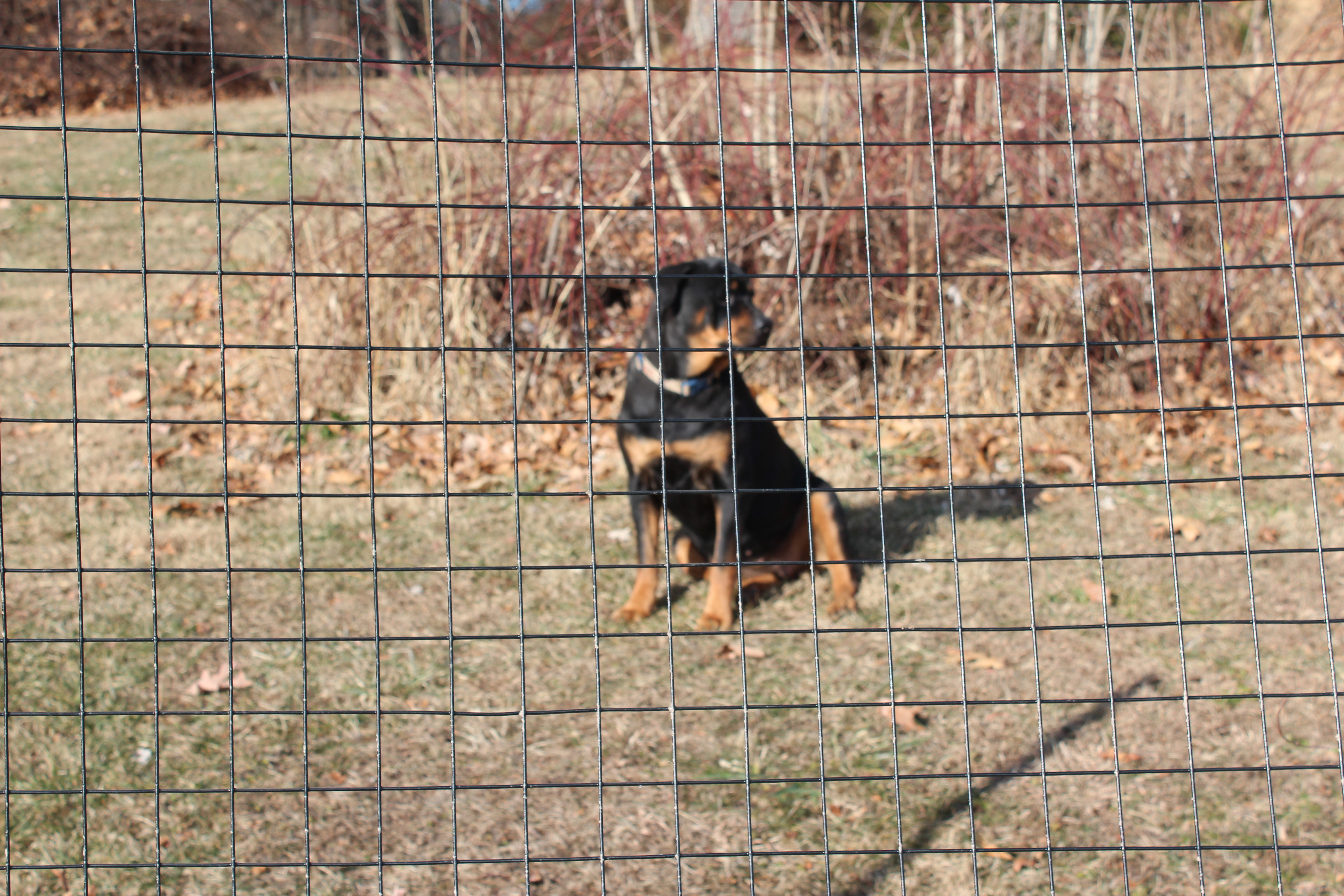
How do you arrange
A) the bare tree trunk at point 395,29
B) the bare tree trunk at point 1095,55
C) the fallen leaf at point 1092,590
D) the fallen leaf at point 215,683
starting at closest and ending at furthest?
1. the fallen leaf at point 215,683
2. the fallen leaf at point 1092,590
3. the bare tree trunk at point 395,29
4. the bare tree trunk at point 1095,55

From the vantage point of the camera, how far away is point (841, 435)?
19.7 ft

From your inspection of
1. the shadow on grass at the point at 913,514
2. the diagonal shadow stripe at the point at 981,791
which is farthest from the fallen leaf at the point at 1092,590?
the diagonal shadow stripe at the point at 981,791

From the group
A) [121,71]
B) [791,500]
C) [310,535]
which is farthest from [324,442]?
[121,71]

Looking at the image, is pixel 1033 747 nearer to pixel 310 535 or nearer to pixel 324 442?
pixel 310 535

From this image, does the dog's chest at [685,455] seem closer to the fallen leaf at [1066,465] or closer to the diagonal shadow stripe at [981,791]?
the diagonal shadow stripe at [981,791]

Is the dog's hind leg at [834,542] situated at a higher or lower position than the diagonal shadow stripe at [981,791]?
higher

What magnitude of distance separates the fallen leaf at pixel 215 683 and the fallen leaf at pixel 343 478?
1.87 m

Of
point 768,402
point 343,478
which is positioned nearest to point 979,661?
point 768,402

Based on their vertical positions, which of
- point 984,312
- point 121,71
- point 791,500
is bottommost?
point 791,500

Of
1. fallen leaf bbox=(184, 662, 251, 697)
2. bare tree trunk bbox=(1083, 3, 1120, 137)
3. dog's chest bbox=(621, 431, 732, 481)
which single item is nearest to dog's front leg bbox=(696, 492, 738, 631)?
dog's chest bbox=(621, 431, 732, 481)

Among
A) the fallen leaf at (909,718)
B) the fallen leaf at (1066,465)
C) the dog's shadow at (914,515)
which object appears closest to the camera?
the fallen leaf at (909,718)

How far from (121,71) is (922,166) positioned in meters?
11.9

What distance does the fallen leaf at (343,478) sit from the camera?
5.40 m

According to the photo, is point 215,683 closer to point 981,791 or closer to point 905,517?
point 981,791
